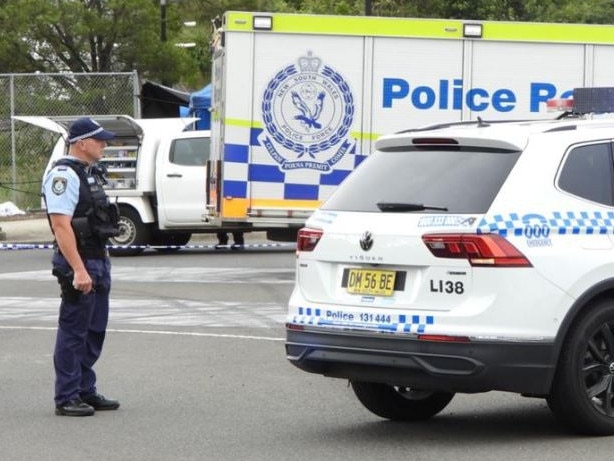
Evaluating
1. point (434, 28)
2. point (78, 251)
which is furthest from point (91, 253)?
point (434, 28)

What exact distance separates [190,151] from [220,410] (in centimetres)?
1169

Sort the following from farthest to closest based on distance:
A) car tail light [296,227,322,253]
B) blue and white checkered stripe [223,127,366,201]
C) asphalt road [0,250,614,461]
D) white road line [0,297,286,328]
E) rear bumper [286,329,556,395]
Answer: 1. blue and white checkered stripe [223,127,366,201]
2. white road line [0,297,286,328]
3. car tail light [296,227,322,253]
4. asphalt road [0,250,614,461]
5. rear bumper [286,329,556,395]

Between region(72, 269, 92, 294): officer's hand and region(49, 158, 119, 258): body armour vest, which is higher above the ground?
region(49, 158, 119, 258): body armour vest

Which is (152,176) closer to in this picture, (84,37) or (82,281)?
(82,281)

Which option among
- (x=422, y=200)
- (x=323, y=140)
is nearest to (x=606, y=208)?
(x=422, y=200)

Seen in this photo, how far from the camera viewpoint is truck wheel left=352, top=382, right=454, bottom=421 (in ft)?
25.9

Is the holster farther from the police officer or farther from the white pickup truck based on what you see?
the white pickup truck

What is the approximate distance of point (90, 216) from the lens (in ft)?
26.8

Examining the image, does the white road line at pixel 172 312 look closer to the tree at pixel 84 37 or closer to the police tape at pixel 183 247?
the police tape at pixel 183 247

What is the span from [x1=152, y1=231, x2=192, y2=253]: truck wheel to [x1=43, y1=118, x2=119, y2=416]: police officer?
1203 centimetres

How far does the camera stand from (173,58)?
118 ft

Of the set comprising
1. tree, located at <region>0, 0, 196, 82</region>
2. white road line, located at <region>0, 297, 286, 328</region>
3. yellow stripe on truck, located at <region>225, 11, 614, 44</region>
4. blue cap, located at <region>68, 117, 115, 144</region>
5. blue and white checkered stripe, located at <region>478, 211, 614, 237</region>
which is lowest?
white road line, located at <region>0, 297, 286, 328</region>

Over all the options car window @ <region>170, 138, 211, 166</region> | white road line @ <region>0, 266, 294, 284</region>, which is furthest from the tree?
white road line @ <region>0, 266, 294, 284</region>

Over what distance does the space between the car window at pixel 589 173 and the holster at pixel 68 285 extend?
2922mm
